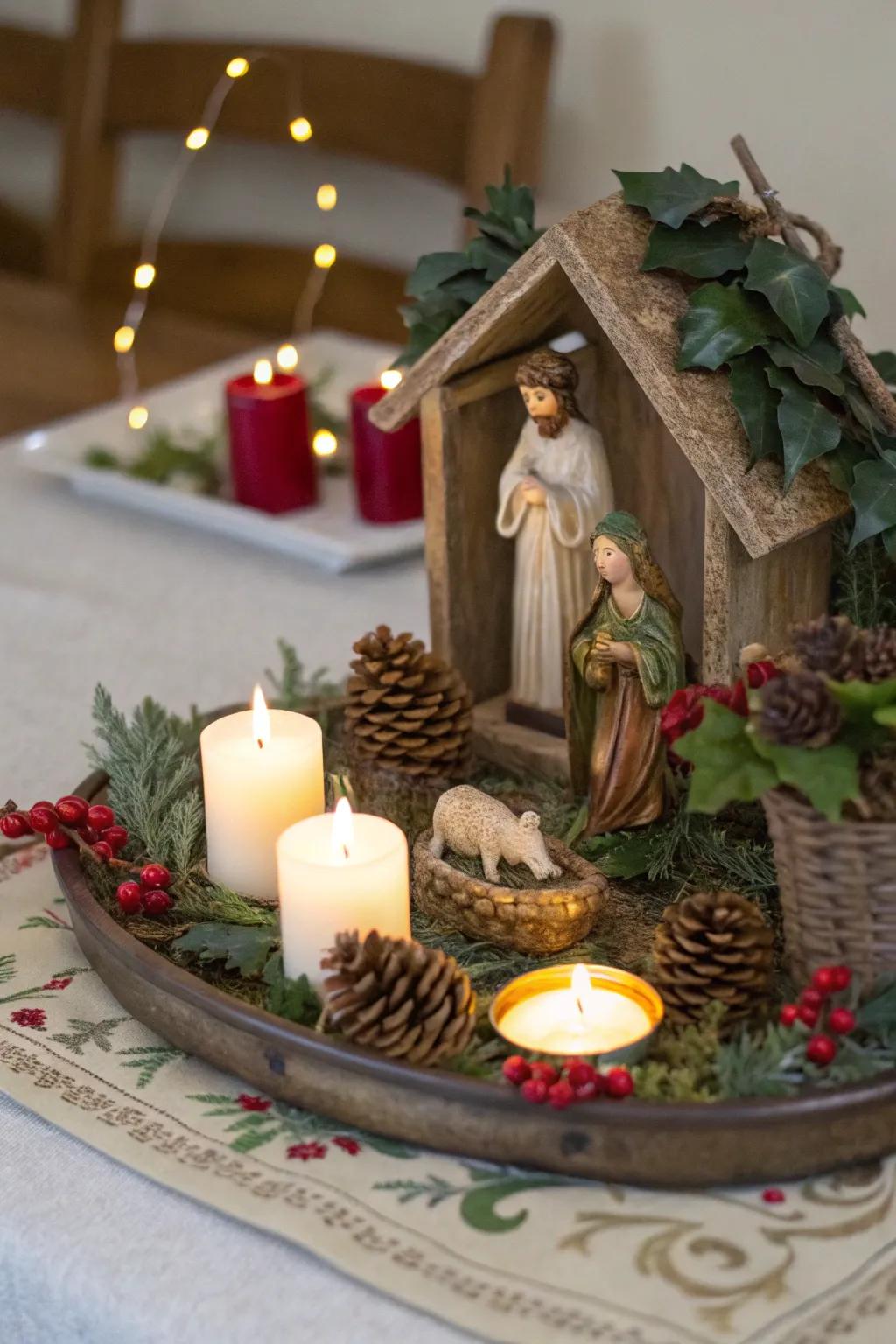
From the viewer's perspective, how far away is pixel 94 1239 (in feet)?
2.32

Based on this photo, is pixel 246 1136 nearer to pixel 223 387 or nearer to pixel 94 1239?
pixel 94 1239

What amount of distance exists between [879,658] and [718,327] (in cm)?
22

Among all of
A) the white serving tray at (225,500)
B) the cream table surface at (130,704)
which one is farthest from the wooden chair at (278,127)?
the cream table surface at (130,704)

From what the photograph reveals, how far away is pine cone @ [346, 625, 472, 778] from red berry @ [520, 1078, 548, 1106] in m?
0.29

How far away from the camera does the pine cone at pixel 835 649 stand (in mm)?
708

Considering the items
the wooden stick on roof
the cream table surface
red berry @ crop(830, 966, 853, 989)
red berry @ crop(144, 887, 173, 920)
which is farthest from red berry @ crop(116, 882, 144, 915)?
the wooden stick on roof

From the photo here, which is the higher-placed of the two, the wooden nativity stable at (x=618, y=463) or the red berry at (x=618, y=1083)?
the wooden nativity stable at (x=618, y=463)

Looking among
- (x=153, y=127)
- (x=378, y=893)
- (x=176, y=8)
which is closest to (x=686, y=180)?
(x=378, y=893)

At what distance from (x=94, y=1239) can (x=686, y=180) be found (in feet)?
1.88

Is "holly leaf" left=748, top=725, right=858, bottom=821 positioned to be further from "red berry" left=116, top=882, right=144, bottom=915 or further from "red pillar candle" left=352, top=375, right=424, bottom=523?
"red pillar candle" left=352, top=375, right=424, bottom=523

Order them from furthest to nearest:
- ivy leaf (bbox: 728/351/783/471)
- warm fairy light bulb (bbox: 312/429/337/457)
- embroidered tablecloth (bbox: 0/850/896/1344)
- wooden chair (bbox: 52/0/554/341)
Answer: wooden chair (bbox: 52/0/554/341) < warm fairy light bulb (bbox: 312/429/337/457) < ivy leaf (bbox: 728/351/783/471) < embroidered tablecloth (bbox: 0/850/896/1344)

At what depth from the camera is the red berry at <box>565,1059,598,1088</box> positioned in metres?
0.70

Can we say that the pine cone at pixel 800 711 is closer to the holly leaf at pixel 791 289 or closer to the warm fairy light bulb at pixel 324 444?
the holly leaf at pixel 791 289

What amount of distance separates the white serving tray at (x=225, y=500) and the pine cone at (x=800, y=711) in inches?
26.9
